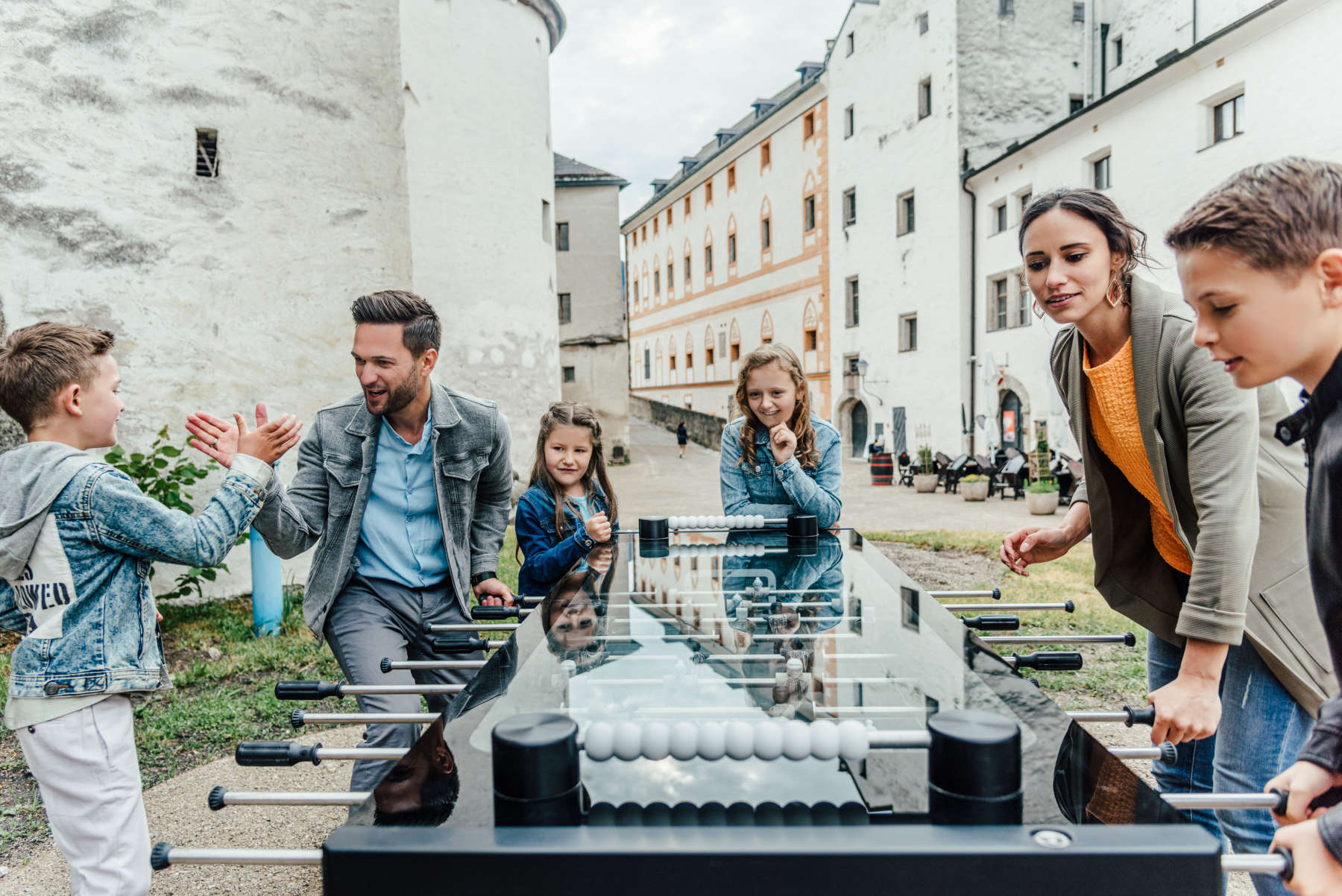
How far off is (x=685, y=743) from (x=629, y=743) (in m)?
0.07

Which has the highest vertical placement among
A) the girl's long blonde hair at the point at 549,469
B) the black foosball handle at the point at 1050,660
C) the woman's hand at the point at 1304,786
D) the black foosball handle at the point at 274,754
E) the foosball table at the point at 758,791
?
the girl's long blonde hair at the point at 549,469

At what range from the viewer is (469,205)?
10906 mm

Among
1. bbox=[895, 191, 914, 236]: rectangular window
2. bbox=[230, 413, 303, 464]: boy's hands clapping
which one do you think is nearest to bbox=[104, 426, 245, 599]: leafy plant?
bbox=[230, 413, 303, 464]: boy's hands clapping

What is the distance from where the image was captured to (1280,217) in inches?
50.2

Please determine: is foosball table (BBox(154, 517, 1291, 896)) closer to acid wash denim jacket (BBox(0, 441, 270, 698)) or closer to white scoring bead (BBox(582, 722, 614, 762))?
white scoring bead (BBox(582, 722, 614, 762))

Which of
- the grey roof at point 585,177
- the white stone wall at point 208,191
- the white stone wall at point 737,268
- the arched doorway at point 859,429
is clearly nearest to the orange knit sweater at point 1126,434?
the white stone wall at point 208,191

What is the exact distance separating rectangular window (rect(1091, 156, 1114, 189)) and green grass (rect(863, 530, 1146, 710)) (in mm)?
10710

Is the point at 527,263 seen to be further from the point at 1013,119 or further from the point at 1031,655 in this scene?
the point at 1013,119

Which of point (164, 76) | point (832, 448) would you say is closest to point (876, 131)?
point (164, 76)

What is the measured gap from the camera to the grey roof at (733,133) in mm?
34562

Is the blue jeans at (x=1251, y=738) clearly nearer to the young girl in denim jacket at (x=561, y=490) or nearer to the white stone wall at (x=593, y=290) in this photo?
the young girl in denim jacket at (x=561, y=490)

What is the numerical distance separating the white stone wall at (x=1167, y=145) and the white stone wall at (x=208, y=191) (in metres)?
9.49

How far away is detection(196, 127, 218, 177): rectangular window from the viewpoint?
26.1ft

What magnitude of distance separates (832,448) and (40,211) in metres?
6.79
